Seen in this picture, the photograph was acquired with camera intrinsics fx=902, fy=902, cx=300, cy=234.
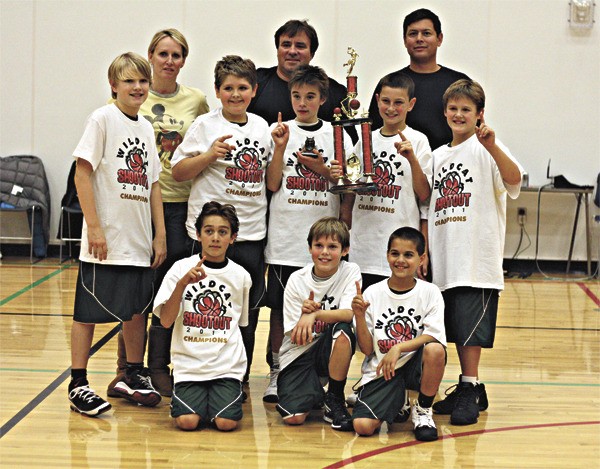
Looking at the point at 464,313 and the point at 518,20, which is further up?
the point at 518,20

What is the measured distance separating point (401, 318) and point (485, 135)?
84 centimetres

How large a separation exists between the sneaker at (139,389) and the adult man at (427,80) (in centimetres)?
167

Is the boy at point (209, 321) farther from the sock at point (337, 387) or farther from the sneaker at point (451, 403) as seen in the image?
the sneaker at point (451, 403)

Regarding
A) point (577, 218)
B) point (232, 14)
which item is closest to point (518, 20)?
point (577, 218)

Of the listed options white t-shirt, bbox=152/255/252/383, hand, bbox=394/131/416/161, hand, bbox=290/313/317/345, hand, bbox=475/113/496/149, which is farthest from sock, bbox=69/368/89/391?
hand, bbox=475/113/496/149

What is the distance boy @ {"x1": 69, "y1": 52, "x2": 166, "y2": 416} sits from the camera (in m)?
3.84

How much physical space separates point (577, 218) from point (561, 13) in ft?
6.32

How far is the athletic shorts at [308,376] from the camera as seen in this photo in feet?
12.6

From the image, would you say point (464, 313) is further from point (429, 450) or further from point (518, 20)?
point (518, 20)

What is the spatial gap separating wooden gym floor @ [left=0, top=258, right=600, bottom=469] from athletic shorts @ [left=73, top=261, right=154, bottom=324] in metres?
0.43

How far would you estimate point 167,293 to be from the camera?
380cm

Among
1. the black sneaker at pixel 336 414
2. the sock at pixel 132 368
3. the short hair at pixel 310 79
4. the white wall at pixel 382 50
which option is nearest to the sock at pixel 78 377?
the sock at pixel 132 368

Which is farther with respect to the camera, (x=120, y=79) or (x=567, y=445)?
(x=120, y=79)

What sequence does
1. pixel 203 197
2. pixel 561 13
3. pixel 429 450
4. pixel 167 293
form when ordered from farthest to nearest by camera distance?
pixel 561 13 < pixel 203 197 < pixel 167 293 < pixel 429 450
